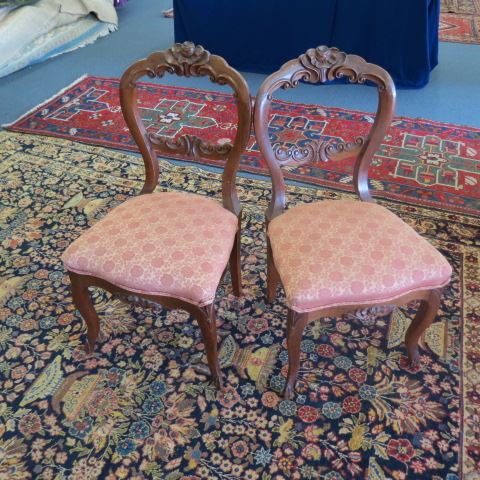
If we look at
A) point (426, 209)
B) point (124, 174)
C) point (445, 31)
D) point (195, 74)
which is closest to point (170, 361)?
point (195, 74)

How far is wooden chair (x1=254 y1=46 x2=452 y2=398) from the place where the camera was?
1.20 m

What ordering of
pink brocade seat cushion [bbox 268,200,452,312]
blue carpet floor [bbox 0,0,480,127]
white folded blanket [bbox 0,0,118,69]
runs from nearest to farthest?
pink brocade seat cushion [bbox 268,200,452,312], blue carpet floor [bbox 0,0,480,127], white folded blanket [bbox 0,0,118,69]

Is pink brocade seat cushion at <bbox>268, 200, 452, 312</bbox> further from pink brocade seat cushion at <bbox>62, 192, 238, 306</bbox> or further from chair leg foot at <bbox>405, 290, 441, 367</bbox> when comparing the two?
pink brocade seat cushion at <bbox>62, 192, 238, 306</bbox>

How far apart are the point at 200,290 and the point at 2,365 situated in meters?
0.83

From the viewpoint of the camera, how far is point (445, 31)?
4352 millimetres

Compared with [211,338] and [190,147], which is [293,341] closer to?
[211,338]

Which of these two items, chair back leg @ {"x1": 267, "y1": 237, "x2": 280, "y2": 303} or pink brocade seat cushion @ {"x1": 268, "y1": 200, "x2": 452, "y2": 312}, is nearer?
pink brocade seat cushion @ {"x1": 268, "y1": 200, "x2": 452, "y2": 312}

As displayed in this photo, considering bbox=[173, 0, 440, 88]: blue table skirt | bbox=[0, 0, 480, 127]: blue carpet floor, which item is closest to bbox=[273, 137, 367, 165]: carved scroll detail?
bbox=[0, 0, 480, 127]: blue carpet floor

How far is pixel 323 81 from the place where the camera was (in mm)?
1370

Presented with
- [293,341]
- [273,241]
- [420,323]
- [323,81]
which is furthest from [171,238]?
[420,323]

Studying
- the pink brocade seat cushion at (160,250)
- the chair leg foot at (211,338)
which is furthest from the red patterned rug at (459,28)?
the chair leg foot at (211,338)

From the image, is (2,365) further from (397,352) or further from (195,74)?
(397,352)

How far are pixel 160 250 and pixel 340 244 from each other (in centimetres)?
51

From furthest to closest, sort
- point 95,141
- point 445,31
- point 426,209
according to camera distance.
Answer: point 445,31
point 95,141
point 426,209
